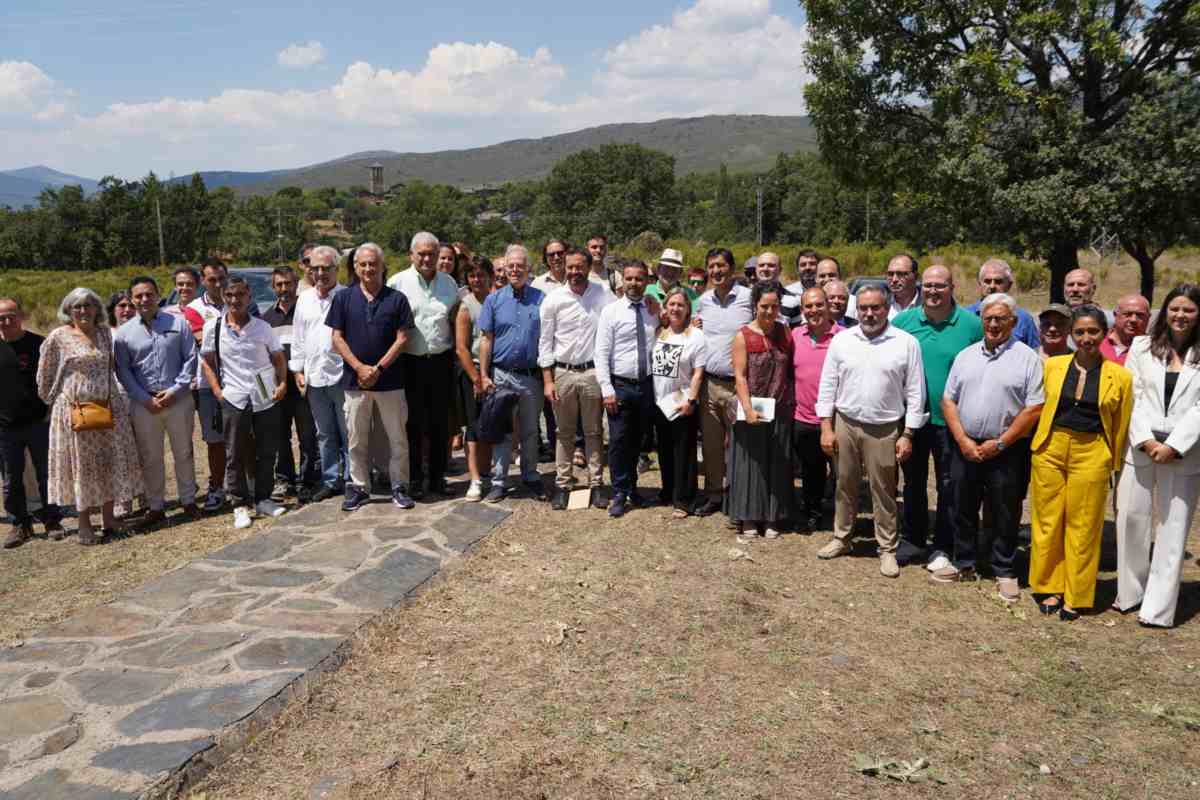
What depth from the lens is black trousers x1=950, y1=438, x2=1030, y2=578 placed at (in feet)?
17.1

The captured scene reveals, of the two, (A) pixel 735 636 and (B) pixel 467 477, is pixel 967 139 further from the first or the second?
(A) pixel 735 636

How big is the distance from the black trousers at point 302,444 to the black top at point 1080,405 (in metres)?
5.25

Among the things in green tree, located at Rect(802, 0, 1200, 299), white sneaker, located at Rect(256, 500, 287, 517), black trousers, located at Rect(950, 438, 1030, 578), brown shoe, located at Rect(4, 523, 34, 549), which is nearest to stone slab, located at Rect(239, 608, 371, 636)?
white sneaker, located at Rect(256, 500, 287, 517)

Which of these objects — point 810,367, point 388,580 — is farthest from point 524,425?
point 810,367

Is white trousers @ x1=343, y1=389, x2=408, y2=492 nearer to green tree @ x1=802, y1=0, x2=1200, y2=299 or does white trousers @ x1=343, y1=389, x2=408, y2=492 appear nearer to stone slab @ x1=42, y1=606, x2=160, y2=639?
stone slab @ x1=42, y1=606, x2=160, y2=639

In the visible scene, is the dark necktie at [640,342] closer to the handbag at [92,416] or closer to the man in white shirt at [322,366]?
the man in white shirt at [322,366]

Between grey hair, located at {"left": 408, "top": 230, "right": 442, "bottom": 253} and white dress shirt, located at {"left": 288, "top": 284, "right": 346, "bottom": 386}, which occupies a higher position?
grey hair, located at {"left": 408, "top": 230, "right": 442, "bottom": 253}

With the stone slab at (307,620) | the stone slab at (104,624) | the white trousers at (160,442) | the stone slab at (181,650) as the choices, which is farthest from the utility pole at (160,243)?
the stone slab at (181,650)

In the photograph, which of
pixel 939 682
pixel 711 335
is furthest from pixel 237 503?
pixel 939 682

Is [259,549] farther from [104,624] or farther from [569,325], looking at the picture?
[569,325]

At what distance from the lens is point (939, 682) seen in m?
4.35

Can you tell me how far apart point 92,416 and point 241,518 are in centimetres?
125

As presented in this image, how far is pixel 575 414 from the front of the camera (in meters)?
6.58

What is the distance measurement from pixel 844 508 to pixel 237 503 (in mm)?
4660
